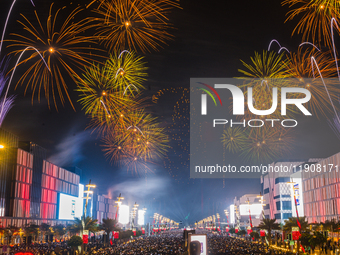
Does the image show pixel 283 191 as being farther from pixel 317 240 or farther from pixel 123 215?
pixel 317 240

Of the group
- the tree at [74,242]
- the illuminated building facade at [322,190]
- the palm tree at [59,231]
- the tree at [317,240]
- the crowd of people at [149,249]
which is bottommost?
the palm tree at [59,231]

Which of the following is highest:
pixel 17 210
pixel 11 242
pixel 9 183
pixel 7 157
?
pixel 7 157

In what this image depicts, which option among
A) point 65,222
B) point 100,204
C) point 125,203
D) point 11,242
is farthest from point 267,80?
point 125,203

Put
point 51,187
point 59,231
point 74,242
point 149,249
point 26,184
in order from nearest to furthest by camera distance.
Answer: point 74,242
point 149,249
point 26,184
point 59,231
point 51,187

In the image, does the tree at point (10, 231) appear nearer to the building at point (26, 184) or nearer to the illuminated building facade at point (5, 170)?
the building at point (26, 184)

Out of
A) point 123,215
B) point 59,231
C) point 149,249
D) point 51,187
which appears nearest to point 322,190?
point 149,249

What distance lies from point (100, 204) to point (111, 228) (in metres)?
85.9

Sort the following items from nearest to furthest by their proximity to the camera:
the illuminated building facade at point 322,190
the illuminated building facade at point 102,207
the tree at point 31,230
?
A: the tree at point 31,230
the illuminated building facade at point 322,190
the illuminated building facade at point 102,207

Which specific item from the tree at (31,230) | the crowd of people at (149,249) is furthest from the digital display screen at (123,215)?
the crowd of people at (149,249)

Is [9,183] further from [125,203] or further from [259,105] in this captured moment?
[125,203]

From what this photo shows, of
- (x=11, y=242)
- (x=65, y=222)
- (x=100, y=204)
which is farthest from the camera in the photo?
(x=100, y=204)

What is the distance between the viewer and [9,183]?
7612cm

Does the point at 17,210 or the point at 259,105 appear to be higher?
the point at 259,105

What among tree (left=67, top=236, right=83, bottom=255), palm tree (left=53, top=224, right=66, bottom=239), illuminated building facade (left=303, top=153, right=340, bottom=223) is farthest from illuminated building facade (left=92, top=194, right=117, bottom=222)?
tree (left=67, top=236, right=83, bottom=255)
